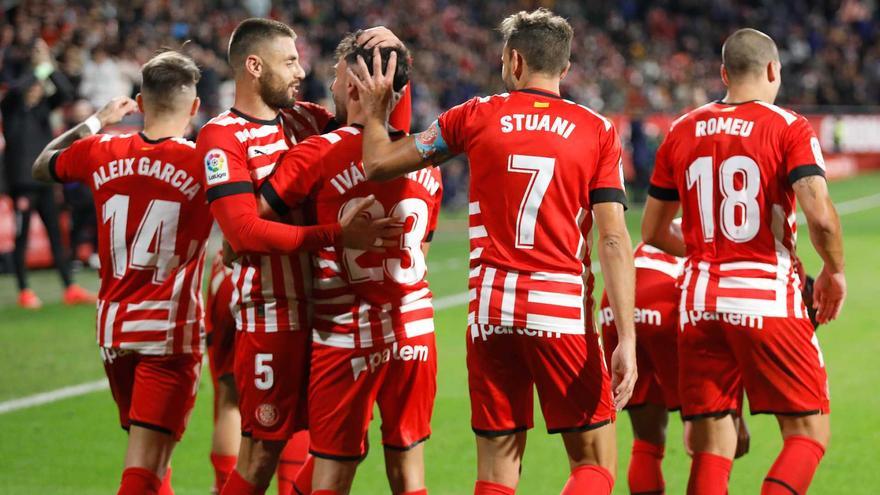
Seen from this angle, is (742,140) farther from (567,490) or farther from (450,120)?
(567,490)

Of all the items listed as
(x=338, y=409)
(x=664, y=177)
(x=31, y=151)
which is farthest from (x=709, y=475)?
(x=31, y=151)

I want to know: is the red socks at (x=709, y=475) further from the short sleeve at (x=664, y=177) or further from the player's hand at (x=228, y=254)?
the player's hand at (x=228, y=254)

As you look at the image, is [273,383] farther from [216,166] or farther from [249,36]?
[249,36]

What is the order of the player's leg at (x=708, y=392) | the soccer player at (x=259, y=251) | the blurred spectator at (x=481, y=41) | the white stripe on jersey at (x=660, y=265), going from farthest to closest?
the blurred spectator at (x=481, y=41) → the white stripe on jersey at (x=660, y=265) → the player's leg at (x=708, y=392) → the soccer player at (x=259, y=251)

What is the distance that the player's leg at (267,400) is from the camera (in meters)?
4.70

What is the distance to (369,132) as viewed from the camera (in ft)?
14.5

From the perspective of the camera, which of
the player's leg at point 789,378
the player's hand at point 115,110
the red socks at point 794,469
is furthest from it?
the player's hand at point 115,110

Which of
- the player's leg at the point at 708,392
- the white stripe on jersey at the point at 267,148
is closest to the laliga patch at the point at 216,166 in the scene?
the white stripe on jersey at the point at 267,148

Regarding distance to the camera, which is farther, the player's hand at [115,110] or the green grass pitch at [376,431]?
the green grass pitch at [376,431]

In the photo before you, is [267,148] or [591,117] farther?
[267,148]

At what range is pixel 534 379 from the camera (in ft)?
15.2

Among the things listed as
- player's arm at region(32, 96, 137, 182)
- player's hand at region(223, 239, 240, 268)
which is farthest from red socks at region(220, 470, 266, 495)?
player's arm at region(32, 96, 137, 182)

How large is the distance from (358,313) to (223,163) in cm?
76

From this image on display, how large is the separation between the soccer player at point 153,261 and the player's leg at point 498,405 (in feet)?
4.19
